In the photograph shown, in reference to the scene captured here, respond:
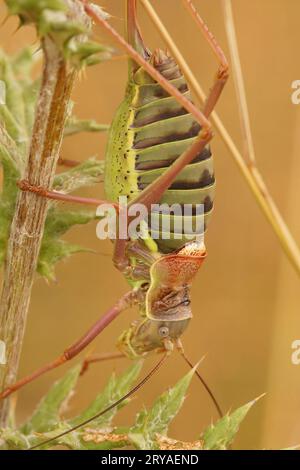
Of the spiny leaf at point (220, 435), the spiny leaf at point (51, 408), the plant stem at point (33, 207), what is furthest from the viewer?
the spiny leaf at point (51, 408)

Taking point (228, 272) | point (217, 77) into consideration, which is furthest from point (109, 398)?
point (228, 272)

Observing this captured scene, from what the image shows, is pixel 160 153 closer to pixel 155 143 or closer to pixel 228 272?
pixel 155 143

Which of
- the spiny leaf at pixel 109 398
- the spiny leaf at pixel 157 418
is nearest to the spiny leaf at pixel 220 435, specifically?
the spiny leaf at pixel 157 418

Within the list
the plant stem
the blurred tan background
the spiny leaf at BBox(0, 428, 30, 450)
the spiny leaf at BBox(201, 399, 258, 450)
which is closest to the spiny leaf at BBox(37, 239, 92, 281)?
the plant stem

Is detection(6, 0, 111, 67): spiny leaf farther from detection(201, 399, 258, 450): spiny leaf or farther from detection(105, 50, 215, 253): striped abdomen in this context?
detection(201, 399, 258, 450): spiny leaf

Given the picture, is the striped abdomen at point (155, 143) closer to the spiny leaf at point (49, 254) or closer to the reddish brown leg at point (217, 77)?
the reddish brown leg at point (217, 77)
